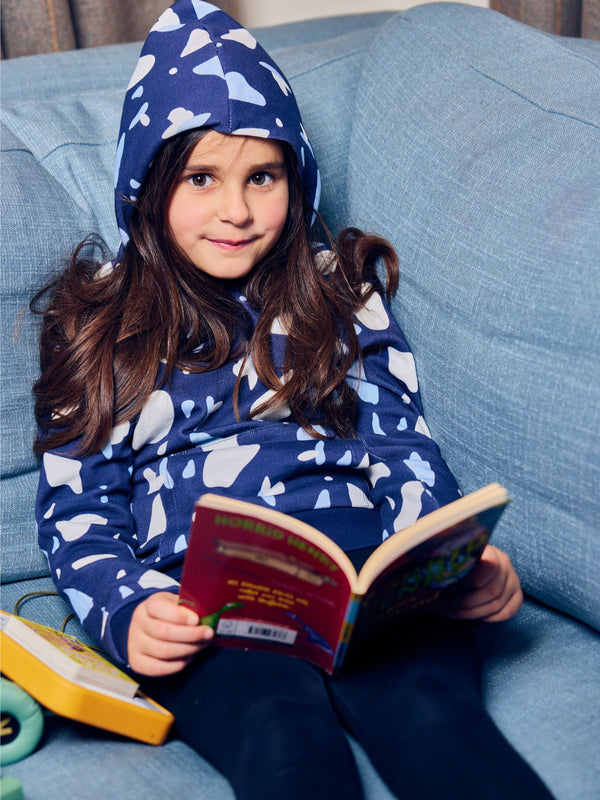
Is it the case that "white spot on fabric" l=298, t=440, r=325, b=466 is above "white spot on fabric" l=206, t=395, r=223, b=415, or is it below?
below

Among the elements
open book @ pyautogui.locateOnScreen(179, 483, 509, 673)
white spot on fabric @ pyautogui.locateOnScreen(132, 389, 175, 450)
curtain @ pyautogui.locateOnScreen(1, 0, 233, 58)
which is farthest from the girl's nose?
curtain @ pyautogui.locateOnScreen(1, 0, 233, 58)

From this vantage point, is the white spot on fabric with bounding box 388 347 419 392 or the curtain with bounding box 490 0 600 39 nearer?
the white spot on fabric with bounding box 388 347 419 392

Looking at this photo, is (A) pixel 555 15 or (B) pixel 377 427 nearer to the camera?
(B) pixel 377 427

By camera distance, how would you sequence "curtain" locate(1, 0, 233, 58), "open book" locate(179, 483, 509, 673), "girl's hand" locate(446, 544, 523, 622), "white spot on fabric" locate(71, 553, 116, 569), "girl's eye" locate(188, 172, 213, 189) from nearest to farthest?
"open book" locate(179, 483, 509, 673)
"girl's hand" locate(446, 544, 523, 622)
"white spot on fabric" locate(71, 553, 116, 569)
"girl's eye" locate(188, 172, 213, 189)
"curtain" locate(1, 0, 233, 58)

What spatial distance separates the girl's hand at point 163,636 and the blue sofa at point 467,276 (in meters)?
0.09

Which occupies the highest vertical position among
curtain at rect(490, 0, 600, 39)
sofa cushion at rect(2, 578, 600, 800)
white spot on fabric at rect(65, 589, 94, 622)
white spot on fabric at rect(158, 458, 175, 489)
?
curtain at rect(490, 0, 600, 39)

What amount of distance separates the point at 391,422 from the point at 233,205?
0.34 meters

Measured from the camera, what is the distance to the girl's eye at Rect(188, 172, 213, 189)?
1.06m

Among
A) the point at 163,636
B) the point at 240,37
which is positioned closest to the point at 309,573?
the point at 163,636

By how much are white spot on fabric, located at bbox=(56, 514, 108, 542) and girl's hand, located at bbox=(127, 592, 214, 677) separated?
0.54ft

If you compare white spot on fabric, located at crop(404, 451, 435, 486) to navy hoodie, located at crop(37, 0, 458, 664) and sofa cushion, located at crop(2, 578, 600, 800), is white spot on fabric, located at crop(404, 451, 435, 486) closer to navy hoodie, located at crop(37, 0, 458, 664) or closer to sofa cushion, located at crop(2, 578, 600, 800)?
navy hoodie, located at crop(37, 0, 458, 664)

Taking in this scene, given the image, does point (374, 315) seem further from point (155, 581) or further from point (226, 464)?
point (155, 581)

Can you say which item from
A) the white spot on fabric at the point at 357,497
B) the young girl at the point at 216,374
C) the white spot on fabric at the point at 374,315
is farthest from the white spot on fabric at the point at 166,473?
the white spot on fabric at the point at 374,315

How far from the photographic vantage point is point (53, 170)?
118cm
